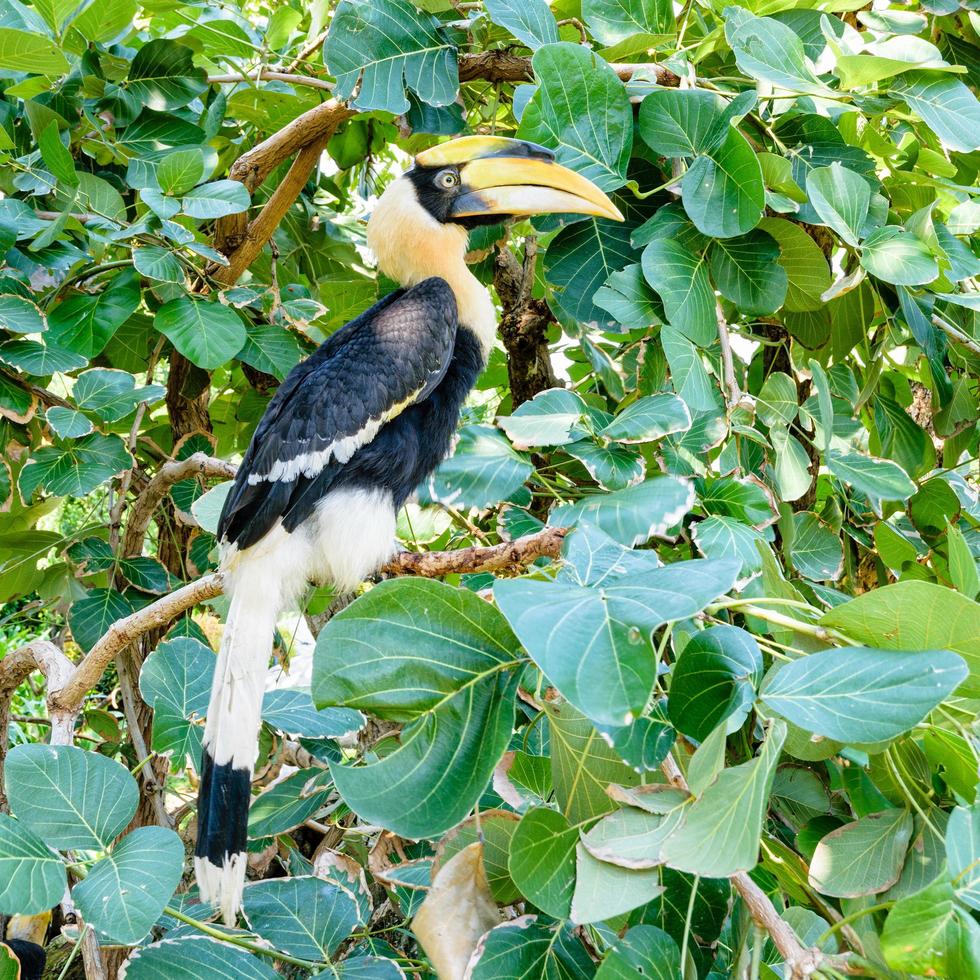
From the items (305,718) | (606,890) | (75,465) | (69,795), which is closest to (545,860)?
(606,890)

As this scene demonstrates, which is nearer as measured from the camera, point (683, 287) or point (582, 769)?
point (582, 769)

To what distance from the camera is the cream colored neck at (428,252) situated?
1.84 m

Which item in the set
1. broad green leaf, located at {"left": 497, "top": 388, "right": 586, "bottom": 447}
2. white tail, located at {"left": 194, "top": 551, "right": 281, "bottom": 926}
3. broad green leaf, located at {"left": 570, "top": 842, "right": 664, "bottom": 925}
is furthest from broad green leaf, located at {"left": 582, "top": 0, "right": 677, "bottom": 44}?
broad green leaf, located at {"left": 570, "top": 842, "right": 664, "bottom": 925}

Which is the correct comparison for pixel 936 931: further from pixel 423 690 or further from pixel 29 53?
pixel 29 53

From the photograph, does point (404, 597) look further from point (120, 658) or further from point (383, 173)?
point (383, 173)

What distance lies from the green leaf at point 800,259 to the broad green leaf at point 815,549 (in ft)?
0.92

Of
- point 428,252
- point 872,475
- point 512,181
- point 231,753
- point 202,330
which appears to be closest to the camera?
point 872,475

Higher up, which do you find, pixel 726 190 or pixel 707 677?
pixel 726 190

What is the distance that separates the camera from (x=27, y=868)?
846mm

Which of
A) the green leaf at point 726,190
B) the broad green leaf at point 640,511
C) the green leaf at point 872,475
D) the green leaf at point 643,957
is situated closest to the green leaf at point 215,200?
the green leaf at point 726,190

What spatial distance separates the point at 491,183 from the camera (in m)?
1.73

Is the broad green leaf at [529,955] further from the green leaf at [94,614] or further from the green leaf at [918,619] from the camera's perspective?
the green leaf at [94,614]

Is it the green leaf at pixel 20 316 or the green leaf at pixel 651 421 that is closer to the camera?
the green leaf at pixel 651 421

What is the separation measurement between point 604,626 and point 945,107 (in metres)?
0.93
